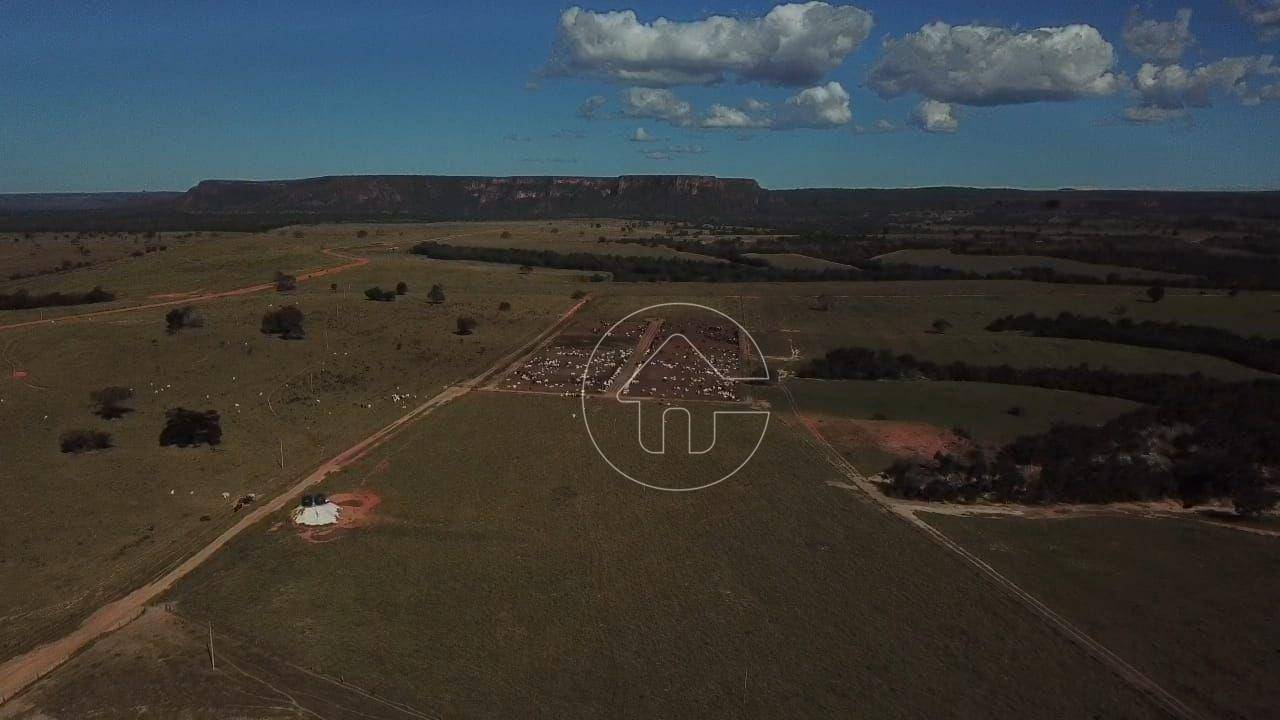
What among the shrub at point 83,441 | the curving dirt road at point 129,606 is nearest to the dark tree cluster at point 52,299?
the shrub at point 83,441

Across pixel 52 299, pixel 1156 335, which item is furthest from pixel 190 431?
pixel 1156 335

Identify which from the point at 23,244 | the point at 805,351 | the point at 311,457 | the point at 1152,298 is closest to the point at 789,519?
the point at 311,457

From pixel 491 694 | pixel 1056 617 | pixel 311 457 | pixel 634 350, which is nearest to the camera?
pixel 491 694

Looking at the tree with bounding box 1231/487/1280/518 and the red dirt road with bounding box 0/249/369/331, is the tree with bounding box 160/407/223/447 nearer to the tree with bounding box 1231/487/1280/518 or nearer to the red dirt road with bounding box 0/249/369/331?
the red dirt road with bounding box 0/249/369/331

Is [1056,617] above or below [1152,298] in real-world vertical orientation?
below

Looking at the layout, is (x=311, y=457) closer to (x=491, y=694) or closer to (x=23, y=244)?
(x=491, y=694)

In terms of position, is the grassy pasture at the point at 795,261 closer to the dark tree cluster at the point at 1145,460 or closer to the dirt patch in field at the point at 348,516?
the dark tree cluster at the point at 1145,460

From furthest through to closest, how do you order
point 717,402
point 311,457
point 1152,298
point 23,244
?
point 23,244 < point 1152,298 < point 717,402 < point 311,457
